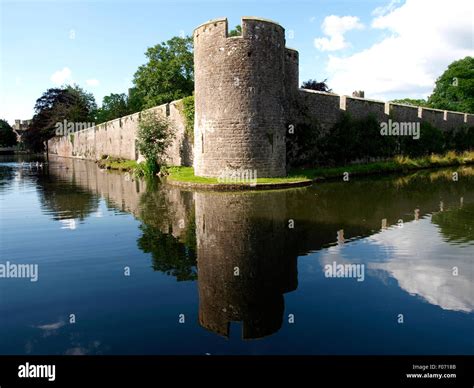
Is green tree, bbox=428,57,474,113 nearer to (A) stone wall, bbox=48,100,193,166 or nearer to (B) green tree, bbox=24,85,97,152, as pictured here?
(A) stone wall, bbox=48,100,193,166

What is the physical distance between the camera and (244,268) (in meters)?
6.48

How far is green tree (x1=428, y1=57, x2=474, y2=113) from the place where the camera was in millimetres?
52719

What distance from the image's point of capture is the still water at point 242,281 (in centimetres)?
430

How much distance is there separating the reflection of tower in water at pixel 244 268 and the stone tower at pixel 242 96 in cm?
645

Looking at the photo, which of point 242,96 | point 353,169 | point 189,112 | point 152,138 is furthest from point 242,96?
point 152,138

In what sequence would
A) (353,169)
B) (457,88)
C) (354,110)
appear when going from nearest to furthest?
(353,169), (354,110), (457,88)

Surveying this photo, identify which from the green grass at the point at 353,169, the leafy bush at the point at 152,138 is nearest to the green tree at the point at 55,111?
the leafy bush at the point at 152,138

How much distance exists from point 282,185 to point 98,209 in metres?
7.19

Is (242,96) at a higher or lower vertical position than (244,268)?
higher

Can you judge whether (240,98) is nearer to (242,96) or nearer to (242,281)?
(242,96)

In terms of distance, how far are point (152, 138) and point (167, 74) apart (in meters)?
18.8

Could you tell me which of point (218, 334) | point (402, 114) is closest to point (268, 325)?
point (218, 334)

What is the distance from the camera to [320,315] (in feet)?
15.8

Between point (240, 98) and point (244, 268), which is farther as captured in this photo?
point (240, 98)
